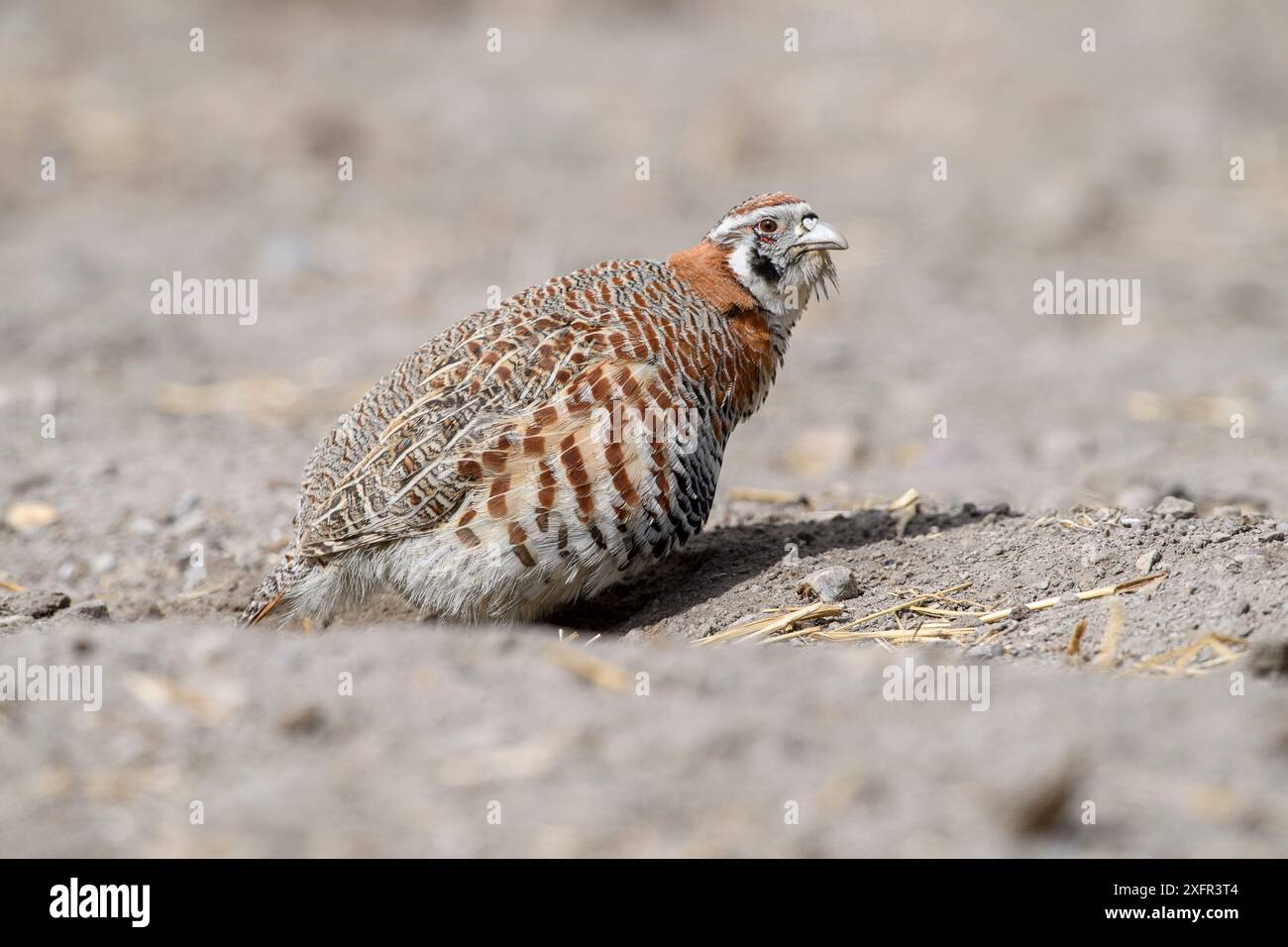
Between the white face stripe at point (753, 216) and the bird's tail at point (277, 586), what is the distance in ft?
8.14

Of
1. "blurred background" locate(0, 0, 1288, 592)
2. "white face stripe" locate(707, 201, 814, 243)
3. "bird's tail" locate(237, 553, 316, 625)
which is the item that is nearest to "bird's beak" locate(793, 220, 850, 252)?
"white face stripe" locate(707, 201, 814, 243)

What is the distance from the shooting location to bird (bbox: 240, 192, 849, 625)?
20.5 feet

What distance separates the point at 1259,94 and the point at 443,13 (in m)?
11.1

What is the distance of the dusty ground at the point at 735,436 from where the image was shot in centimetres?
420

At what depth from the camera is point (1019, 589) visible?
6375mm

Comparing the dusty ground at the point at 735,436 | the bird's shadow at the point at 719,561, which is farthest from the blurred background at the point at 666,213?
the bird's shadow at the point at 719,561

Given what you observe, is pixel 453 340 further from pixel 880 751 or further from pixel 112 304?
pixel 112 304

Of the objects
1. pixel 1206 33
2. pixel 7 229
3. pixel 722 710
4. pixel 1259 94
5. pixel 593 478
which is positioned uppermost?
pixel 1206 33

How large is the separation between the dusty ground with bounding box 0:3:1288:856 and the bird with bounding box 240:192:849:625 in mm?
422

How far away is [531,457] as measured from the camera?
6.22 m

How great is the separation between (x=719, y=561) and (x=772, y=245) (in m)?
1.59

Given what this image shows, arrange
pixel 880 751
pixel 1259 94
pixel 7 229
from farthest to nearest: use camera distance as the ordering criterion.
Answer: pixel 1259 94
pixel 7 229
pixel 880 751

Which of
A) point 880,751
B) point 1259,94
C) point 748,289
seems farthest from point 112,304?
point 1259,94

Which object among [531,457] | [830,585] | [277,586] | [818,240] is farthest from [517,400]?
[818,240]
